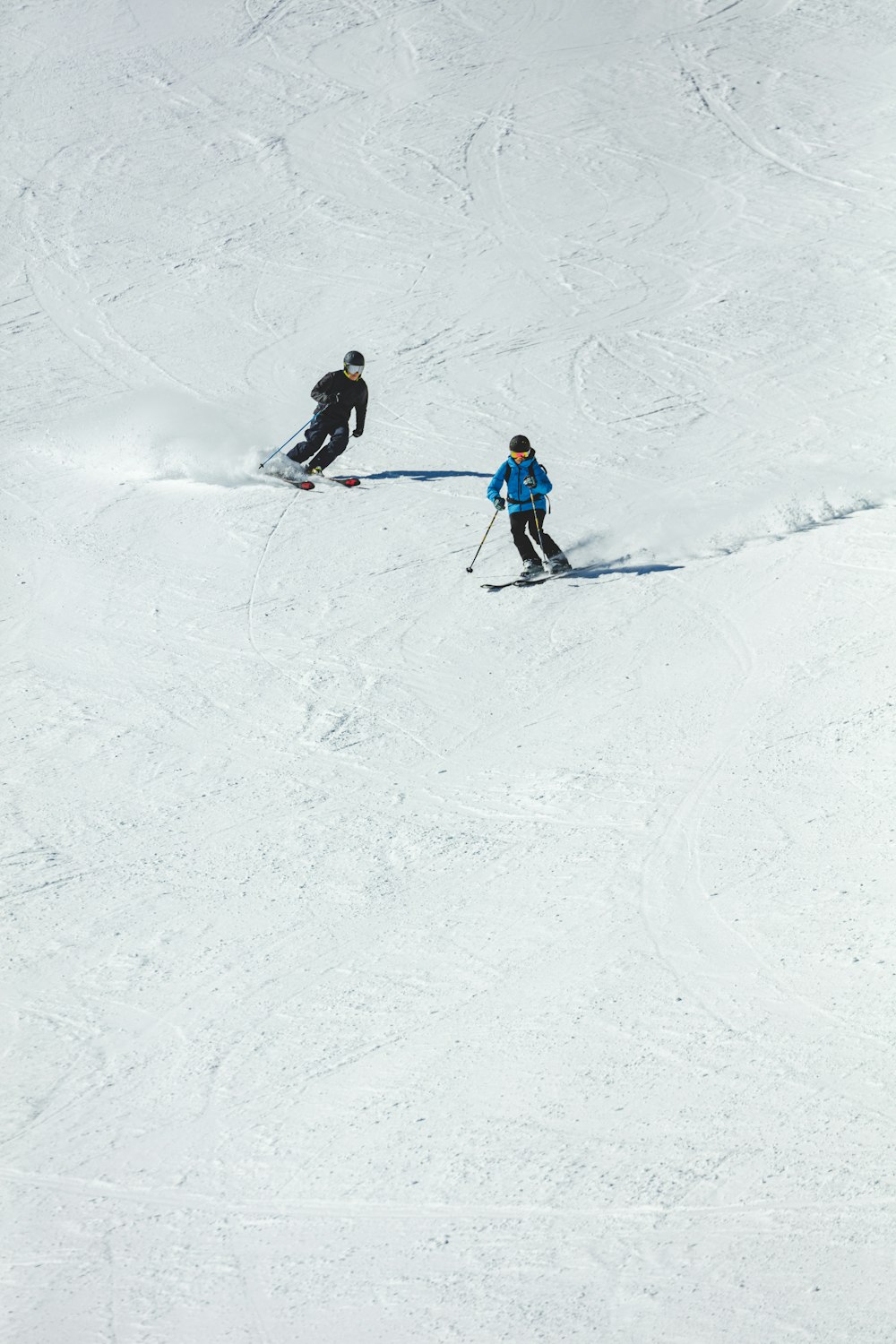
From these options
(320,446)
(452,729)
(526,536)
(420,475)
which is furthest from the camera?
(320,446)

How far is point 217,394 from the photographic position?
48.0 ft

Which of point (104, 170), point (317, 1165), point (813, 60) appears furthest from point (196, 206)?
point (317, 1165)

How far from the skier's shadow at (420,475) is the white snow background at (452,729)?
0.06 metres

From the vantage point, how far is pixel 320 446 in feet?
43.4

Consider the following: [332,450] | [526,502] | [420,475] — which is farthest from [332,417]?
[526,502]

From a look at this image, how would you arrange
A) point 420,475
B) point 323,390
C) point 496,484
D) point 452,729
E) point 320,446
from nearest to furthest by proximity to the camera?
point 452,729 → point 496,484 → point 323,390 → point 420,475 → point 320,446

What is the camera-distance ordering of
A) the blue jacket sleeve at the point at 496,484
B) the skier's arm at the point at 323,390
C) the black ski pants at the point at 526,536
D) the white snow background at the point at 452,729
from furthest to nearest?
the skier's arm at the point at 323,390 → the black ski pants at the point at 526,536 → the blue jacket sleeve at the point at 496,484 → the white snow background at the point at 452,729

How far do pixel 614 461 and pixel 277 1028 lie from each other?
778 cm

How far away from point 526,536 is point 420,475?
221 cm

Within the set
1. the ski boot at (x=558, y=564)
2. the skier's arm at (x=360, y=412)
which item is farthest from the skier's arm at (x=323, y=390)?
the ski boot at (x=558, y=564)

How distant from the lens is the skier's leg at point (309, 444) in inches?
515

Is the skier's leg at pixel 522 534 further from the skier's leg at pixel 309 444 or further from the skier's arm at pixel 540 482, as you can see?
the skier's leg at pixel 309 444

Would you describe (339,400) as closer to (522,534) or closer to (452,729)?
(522,534)

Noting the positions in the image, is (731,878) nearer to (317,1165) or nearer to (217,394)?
(317,1165)
